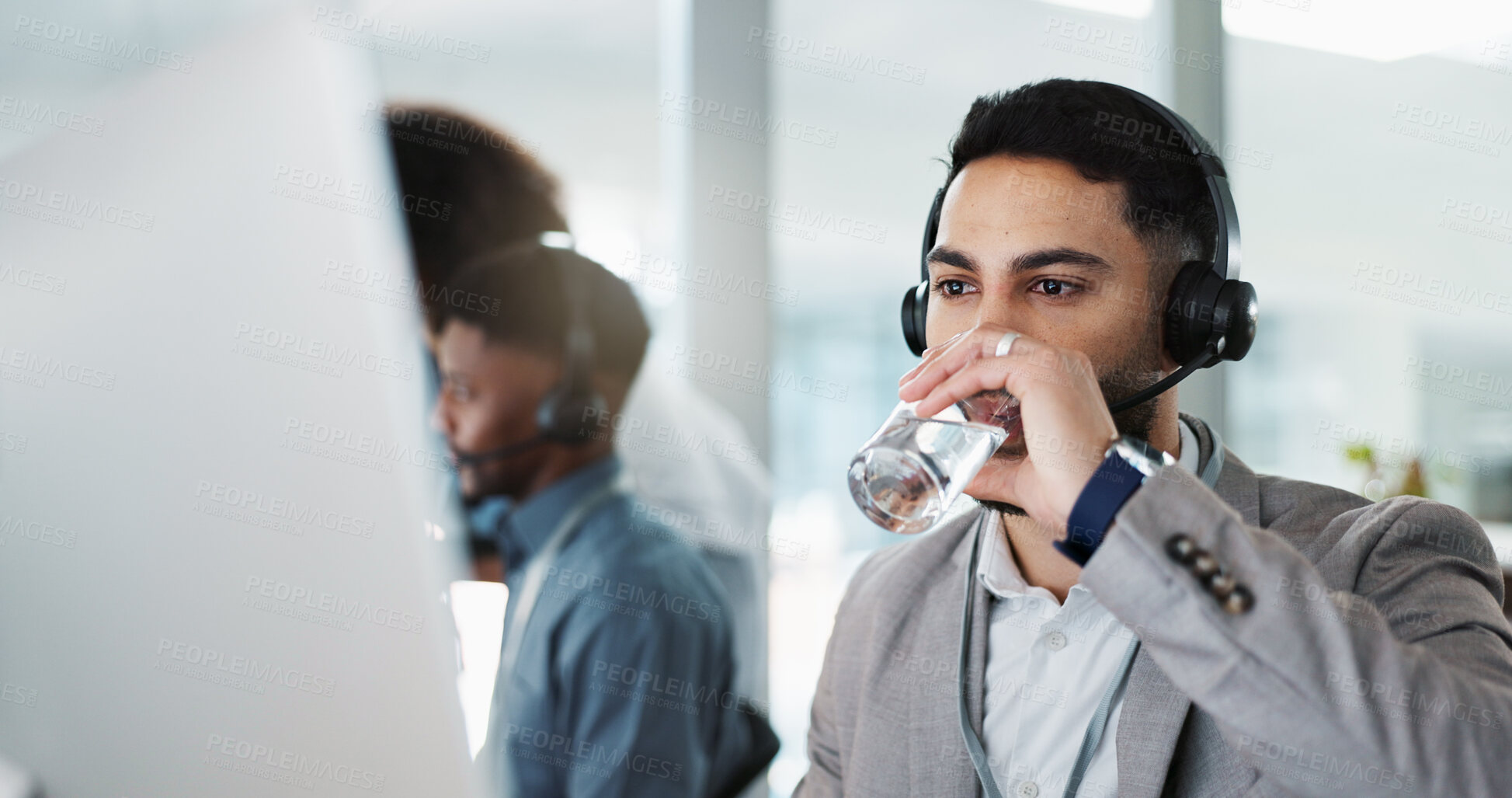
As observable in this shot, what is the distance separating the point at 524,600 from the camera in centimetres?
192

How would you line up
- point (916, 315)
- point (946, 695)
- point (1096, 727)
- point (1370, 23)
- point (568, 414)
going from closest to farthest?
point (1096, 727)
point (946, 695)
point (916, 315)
point (568, 414)
point (1370, 23)

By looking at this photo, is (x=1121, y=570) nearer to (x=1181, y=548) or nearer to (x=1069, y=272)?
(x=1181, y=548)

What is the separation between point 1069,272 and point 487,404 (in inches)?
47.9

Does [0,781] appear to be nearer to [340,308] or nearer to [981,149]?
[340,308]

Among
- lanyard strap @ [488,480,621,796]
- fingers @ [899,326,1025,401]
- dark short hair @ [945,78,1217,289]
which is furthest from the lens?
lanyard strap @ [488,480,621,796]

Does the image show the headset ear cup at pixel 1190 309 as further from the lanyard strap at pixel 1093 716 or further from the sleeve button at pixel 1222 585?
the sleeve button at pixel 1222 585

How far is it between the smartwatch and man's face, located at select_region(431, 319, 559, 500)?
129 cm

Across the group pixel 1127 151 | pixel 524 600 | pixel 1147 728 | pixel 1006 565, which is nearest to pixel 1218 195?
pixel 1127 151

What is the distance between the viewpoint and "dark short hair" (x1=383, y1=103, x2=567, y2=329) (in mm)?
1956

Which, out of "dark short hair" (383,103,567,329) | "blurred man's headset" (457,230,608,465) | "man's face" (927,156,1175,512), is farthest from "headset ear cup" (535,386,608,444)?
"man's face" (927,156,1175,512)

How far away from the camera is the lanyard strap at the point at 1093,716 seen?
1130 mm

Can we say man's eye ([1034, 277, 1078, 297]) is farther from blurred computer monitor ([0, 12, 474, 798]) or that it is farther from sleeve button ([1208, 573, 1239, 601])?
blurred computer monitor ([0, 12, 474, 798])

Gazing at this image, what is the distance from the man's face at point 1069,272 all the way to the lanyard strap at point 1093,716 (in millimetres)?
106

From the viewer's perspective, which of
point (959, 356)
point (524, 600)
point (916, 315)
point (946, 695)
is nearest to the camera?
point (959, 356)
